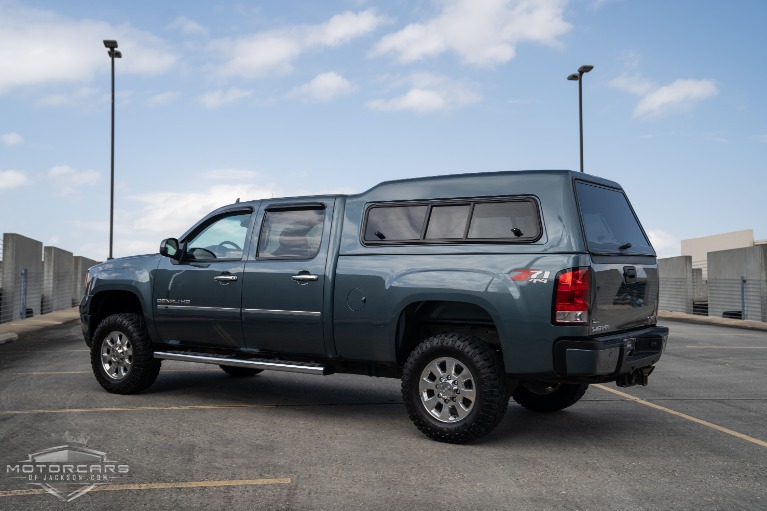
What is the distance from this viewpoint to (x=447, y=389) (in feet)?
21.1

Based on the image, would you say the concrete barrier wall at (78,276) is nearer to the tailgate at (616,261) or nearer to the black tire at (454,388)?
the black tire at (454,388)

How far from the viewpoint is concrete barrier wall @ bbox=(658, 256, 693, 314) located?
1193 inches

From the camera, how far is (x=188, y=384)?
9.59 meters

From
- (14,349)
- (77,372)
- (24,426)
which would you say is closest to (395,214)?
(24,426)

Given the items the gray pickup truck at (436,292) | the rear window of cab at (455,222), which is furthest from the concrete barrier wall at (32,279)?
the rear window of cab at (455,222)

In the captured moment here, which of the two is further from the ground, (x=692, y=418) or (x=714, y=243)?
(x=714, y=243)

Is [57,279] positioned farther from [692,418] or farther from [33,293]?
[692,418]

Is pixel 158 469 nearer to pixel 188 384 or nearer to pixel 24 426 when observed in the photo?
pixel 24 426

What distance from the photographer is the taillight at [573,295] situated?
5.89 metres

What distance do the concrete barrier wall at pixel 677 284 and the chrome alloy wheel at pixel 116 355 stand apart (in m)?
25.7

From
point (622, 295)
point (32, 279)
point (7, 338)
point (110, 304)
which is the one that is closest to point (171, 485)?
point (622, 295)

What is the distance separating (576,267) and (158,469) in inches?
134

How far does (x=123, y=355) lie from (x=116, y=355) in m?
0.10

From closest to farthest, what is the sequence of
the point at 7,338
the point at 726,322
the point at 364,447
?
the point at 364,447, the point at 7,338, the point at 726,322
